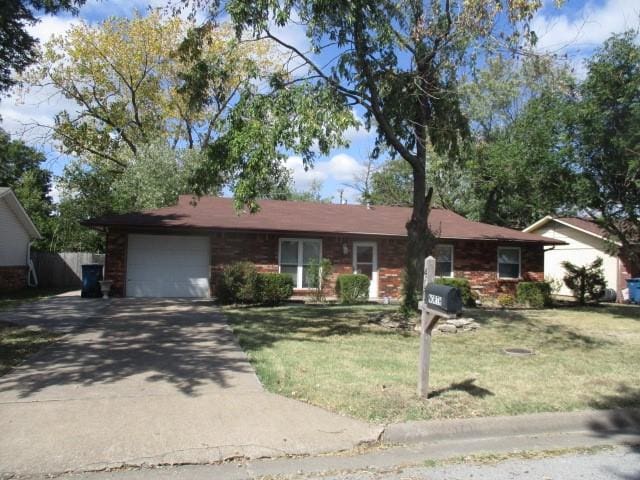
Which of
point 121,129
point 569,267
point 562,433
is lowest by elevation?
point 562,433

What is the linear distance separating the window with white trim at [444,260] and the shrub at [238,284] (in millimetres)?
8236

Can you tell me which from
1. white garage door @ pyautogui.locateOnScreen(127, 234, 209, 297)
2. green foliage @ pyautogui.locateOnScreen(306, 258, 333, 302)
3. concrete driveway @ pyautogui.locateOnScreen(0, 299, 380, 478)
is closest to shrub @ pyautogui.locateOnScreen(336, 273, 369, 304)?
green foliage @ pyautogui.locateOnScreen(306, 258, 333, 302)

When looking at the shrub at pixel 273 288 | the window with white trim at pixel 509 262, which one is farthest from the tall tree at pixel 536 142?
the shrub at pixel 273 288

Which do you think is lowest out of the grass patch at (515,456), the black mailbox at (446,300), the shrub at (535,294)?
the grass patch at (515,456)

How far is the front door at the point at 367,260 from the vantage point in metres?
20.0

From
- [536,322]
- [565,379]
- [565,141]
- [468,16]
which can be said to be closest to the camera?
[565,379]

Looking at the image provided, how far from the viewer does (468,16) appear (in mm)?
10195

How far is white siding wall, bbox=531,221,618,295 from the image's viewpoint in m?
25.8

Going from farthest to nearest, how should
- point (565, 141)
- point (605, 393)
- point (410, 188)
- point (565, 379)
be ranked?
point (410, 188) → point (565, 141) → point (565, 379) → point (605, 393)

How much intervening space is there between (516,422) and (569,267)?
1544 cm

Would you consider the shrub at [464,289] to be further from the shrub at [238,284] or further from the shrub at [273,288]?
the shrub at [238,284]

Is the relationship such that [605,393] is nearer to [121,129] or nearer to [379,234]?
[379,234]

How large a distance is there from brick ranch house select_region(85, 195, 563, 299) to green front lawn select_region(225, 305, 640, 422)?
18.3 feet

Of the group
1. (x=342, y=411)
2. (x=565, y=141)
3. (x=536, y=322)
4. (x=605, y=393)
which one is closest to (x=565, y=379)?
(x=605, y=393)
